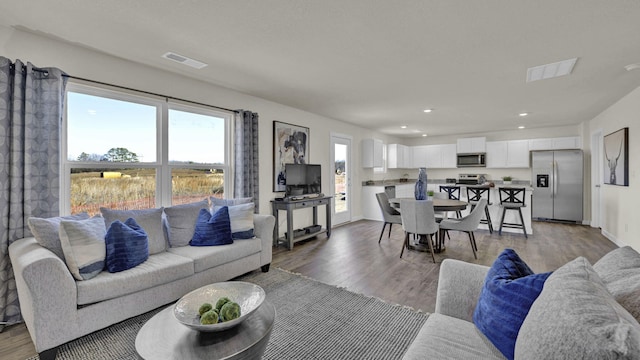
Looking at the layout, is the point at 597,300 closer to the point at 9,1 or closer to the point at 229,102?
the point at 9,1

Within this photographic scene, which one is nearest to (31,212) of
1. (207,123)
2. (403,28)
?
(207,123)

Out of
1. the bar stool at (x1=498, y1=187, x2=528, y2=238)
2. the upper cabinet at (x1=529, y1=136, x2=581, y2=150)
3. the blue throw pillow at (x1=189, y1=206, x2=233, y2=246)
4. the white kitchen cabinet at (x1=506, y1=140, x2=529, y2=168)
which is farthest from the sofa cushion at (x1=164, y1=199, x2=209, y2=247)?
the upper cabinet at (x1=529, y1=136, x2=581, y2=150)

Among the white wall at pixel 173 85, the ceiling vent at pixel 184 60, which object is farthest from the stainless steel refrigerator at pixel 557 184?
the ceiling vent at pixel 184 60

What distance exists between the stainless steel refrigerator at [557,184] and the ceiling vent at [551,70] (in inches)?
166

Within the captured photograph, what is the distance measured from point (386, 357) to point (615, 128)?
18.5 ft

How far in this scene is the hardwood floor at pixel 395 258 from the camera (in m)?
2.72

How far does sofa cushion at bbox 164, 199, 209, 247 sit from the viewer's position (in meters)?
3.00

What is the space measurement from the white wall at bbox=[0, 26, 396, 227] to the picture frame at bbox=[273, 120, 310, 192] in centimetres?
9

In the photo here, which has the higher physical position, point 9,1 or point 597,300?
point 9,1

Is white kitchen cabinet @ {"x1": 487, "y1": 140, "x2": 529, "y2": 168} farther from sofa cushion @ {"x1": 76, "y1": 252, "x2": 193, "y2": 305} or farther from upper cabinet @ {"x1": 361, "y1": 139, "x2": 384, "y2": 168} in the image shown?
sofa cushion @ {"x1": 76, "y1": 252, "x2": 193, "y2": 305}

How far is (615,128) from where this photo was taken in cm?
468

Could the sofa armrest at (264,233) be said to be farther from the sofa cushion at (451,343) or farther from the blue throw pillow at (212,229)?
the sofa cushion at (451,343)

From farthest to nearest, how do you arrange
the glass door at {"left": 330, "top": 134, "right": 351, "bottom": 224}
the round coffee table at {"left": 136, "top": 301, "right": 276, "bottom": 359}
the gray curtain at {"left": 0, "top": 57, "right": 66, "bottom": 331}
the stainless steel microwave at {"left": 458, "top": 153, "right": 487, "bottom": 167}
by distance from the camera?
the stainless steel microwave at {"left": 458, "top": 153, "right": 487, "bottom": 167} → the glass door at {"left": 330, "top": 134, "right": 351, "bottom": 224} → the gray curtain at {"left": 0, "top": 57, "right": 66, "bottom": 331} → the round coffee table at {"left": 136, "top": 301, "right": 276, "bottom": 359}

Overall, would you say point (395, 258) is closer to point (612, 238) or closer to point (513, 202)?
point (513, 202)
